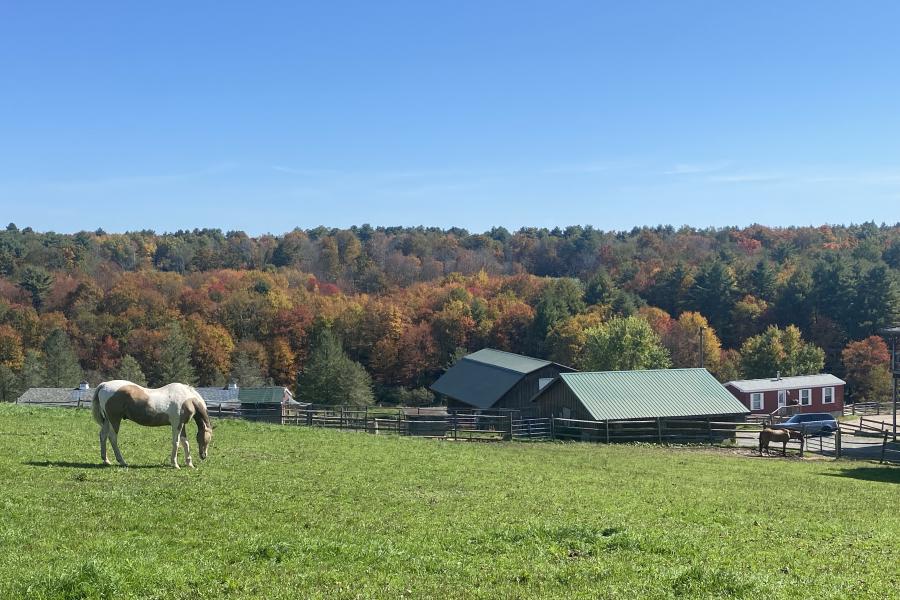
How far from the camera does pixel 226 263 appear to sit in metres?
129

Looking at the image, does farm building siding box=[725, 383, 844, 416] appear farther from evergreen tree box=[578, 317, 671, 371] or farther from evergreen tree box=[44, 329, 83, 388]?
evergreen tree box=[44, 329, 83, 388]

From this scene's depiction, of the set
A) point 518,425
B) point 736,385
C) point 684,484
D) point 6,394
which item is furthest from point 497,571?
point 6,394

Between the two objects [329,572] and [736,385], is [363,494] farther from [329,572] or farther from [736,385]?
[736,385]

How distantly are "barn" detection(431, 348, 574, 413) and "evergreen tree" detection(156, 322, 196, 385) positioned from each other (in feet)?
91.7

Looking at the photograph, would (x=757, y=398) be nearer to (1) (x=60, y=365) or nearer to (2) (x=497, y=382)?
(2) (x=497, y=382)

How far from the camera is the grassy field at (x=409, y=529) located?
9117mm

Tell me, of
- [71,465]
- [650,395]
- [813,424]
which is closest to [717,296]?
[813,424]

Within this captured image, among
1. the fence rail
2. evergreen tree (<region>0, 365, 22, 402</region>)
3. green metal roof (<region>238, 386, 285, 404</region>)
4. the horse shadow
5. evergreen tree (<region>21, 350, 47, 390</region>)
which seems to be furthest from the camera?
evergreen tree (<region>21, 350, 47, 390</region>)

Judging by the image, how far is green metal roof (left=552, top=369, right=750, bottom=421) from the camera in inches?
1454

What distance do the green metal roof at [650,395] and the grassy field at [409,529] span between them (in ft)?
51.0

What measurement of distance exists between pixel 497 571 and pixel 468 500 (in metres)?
5.37

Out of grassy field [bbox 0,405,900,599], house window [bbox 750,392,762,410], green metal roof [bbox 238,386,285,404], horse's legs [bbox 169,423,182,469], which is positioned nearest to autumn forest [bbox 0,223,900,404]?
green metal roof [bbox 238,386,285,404]

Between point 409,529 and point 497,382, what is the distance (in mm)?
38149

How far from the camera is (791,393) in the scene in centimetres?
5841
